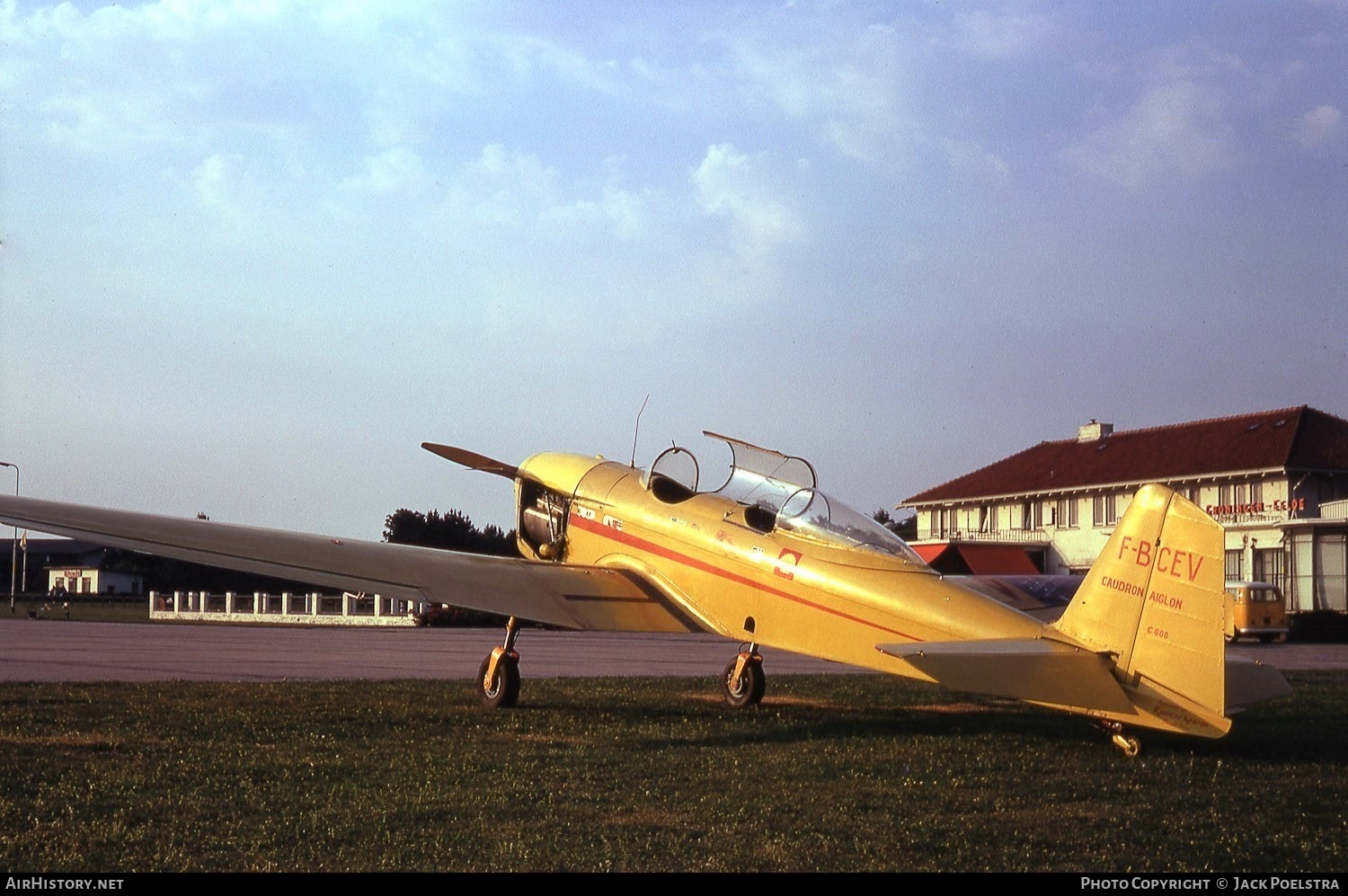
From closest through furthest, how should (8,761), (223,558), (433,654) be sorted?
(8,761), (223,558), (433,654)

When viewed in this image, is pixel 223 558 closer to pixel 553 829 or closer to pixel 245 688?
pixel 245 688

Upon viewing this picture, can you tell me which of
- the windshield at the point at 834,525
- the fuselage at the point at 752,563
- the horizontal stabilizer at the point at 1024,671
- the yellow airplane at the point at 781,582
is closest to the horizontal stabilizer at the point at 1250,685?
the yellow airplane at the point at 781,582

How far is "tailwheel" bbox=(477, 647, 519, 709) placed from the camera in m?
12.5

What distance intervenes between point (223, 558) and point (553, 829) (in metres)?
5.90

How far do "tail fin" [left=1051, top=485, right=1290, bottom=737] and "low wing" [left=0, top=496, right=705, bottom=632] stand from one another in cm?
433

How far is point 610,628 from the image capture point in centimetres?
1214

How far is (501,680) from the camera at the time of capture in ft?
41.1

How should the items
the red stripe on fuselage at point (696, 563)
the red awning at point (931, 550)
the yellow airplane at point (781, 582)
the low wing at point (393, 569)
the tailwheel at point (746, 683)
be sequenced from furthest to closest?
1. the red awning at point (931, 550)
2. the tailwheel at point (746, 683)
3. the low wing at point (393, 569)
4. the red stripe on fuselage at point (696, 563)
5. the yellow airplane at point (781, 582)

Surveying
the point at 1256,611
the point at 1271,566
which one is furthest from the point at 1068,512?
the point at 1256,611

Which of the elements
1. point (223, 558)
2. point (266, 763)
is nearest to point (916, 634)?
point (266, 763)

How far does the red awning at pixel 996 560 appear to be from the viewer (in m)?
47.4

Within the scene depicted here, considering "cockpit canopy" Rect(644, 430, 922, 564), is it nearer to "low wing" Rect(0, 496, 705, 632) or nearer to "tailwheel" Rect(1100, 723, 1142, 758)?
"low wing" Rect(0, 496, 705, 632)

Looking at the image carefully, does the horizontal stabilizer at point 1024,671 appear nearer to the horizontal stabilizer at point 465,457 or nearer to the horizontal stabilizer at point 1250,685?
the horizontal stabilizer at point 1250,685

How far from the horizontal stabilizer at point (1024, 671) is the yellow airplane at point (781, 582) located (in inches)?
0.5
